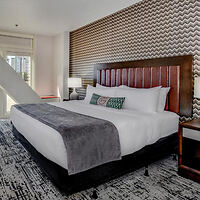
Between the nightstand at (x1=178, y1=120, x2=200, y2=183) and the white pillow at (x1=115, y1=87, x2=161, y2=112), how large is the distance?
605mm

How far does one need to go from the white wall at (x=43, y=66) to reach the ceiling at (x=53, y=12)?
2.63 ft

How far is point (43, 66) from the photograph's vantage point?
243 inches

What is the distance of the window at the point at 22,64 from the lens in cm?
569

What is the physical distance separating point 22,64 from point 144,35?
4.13m

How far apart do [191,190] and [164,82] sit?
1.71 m

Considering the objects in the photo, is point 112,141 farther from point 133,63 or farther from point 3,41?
point 3,41

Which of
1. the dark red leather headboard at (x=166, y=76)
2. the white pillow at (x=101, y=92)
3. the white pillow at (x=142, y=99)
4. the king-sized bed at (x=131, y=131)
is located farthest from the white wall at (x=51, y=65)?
the white pillow at (x=142, y=99)

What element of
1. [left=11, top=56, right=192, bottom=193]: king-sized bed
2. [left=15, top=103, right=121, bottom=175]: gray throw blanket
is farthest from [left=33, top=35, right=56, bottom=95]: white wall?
[left=15, top=103, right=121, bottom=175]: gray throw blanket

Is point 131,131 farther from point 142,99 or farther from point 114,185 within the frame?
point 142,99

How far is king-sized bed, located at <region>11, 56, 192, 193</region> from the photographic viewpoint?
173 cm

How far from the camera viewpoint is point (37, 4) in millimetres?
3566

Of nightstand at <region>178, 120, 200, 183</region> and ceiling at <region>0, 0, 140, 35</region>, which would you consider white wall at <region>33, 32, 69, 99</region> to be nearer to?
ceiling at <region>0, 0, 140, 35</region>

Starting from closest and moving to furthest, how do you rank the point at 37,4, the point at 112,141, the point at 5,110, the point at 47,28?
the point at 112,141, the point at 37,4, the point at 47,28, the point at 5,110

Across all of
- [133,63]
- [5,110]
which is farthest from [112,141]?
[5,110]
